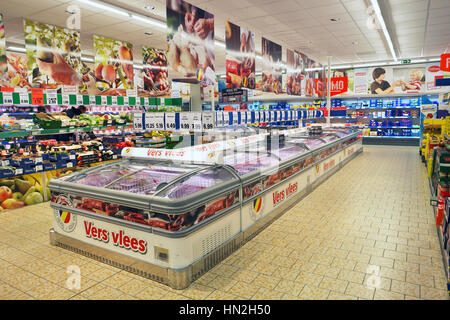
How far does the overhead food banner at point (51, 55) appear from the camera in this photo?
6802mm

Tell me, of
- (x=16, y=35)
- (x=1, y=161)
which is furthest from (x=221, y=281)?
(x=16, y=35)

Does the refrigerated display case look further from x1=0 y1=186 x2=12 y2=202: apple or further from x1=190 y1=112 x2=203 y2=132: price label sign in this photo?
x1=0 y1=186 x2=12 y2=202: apple

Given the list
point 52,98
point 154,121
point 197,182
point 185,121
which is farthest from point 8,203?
point 197,182

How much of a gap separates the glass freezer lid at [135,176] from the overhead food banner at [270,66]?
452cm

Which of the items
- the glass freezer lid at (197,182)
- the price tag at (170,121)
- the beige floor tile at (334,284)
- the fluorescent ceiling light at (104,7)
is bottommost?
the beige floor tile at (334,284)

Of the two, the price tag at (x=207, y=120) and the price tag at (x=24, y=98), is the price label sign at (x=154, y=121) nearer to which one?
the price tag at (x=207, y=120)

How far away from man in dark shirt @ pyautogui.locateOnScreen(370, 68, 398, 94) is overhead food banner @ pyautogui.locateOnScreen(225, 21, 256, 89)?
1027 cm

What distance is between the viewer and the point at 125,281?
301 cm

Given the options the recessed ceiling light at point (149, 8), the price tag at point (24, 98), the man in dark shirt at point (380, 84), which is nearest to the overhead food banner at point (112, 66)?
the recessed ceiling light at point (149, 8)

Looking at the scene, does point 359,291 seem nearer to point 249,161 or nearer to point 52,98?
point 249,161

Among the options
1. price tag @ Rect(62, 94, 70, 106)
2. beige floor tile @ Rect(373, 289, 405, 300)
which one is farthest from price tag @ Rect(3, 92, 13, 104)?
beige floor tile @ Rect(373, 289, 405, 300)

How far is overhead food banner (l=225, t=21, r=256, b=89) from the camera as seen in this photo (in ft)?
20.8

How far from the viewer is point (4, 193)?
5262 millimetres
